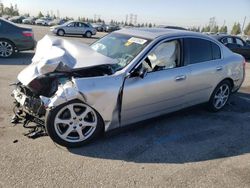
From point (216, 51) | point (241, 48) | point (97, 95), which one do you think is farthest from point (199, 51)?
point (241, 48)

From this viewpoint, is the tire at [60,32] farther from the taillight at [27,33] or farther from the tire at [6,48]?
the tire at [6,48]

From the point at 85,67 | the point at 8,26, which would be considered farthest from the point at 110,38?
the point at 8,26

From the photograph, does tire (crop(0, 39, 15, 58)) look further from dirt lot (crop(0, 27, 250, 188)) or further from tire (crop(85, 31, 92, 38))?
tire (crop(85, 31, 92, 38))

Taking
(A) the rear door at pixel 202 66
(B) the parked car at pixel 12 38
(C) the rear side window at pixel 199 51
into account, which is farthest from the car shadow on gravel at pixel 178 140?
(B) the parked car at pixel 12 38

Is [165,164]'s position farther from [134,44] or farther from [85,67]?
[134,44]

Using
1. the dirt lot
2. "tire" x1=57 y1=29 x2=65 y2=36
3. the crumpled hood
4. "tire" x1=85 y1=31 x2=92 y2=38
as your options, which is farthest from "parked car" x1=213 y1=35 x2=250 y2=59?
"tire" x1=57 y1=29 x2=65 y2=36

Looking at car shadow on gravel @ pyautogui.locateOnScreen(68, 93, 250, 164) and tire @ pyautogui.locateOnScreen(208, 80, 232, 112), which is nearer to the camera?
car shadow on gravel @ pyautogui.locateOnScreen(68, 93, 250, 164)

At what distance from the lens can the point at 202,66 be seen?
528 centimetres

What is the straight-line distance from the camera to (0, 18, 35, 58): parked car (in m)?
10.8

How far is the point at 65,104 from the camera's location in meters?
3.89

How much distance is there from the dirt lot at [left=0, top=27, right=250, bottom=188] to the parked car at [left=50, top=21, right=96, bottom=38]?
2450 centimetres

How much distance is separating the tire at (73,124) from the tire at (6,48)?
26.0 ft

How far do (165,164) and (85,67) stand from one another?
5.54 feet

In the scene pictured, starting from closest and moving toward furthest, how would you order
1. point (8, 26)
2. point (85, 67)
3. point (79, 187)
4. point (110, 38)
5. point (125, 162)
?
point (79, 187), point (125, 162), point (85, 67), point (110, 38), point (8, 26)
